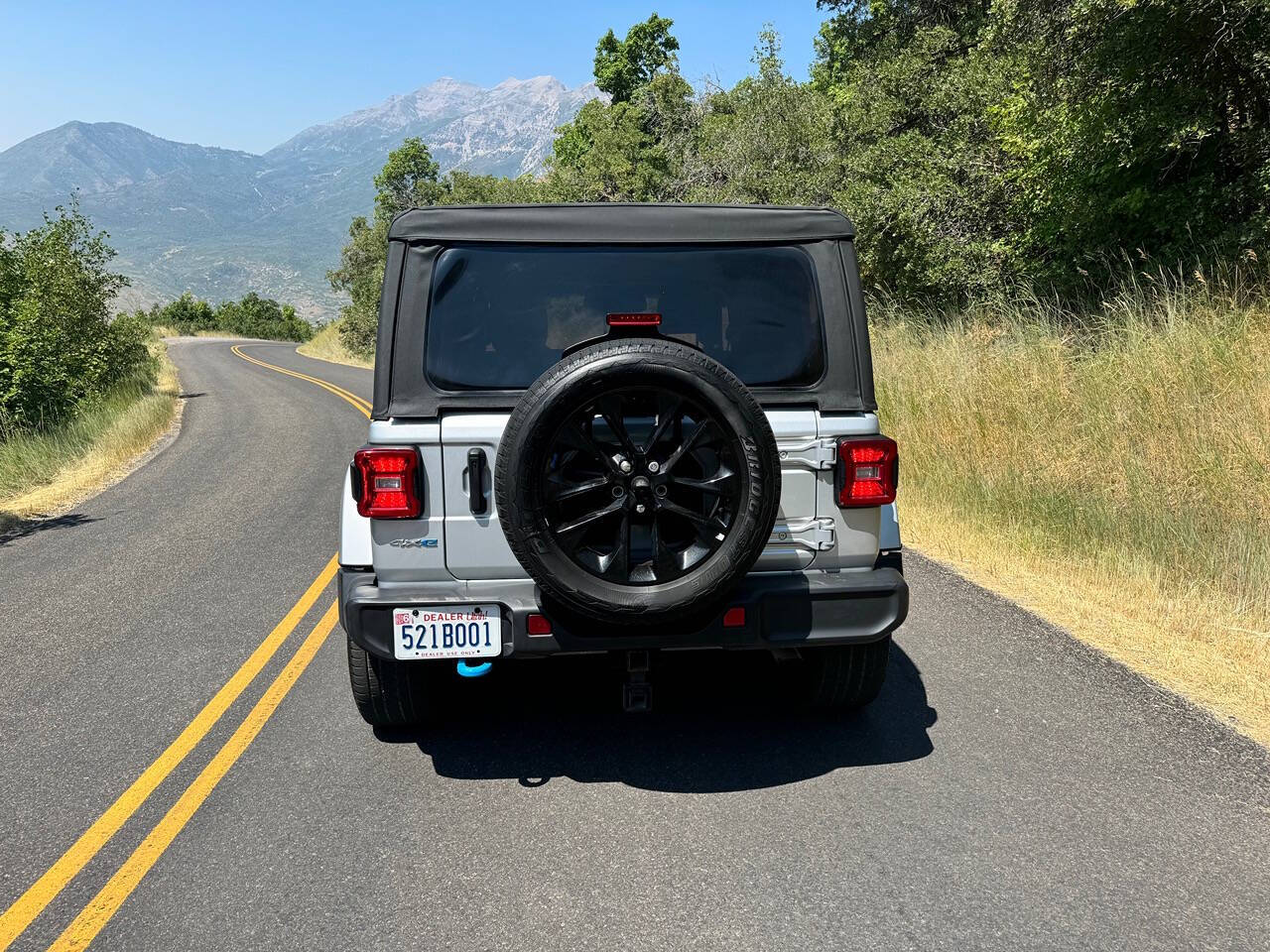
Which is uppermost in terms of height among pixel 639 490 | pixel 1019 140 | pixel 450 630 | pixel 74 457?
pixel 1019 140

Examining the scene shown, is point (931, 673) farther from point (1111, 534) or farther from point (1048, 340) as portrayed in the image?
point (1048, 340)

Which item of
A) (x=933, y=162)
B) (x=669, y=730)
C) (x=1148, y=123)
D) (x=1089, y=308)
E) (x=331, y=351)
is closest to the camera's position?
(x=669, y=730)

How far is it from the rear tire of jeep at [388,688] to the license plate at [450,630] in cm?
41

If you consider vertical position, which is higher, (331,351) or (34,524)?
(331,351)

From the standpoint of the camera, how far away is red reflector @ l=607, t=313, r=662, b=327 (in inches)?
145

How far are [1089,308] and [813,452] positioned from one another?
361 inches

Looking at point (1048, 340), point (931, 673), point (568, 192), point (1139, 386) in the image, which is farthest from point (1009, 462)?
point (568, 192)

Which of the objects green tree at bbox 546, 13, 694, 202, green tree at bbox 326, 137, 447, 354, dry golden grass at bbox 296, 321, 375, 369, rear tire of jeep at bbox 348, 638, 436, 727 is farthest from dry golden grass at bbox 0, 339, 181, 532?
green tree at bbox 326, 137, 447, 354

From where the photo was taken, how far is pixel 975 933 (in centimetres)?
285

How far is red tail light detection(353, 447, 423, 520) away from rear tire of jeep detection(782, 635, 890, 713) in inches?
69.7

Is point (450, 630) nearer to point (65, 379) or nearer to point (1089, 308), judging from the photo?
point (1089, 308)

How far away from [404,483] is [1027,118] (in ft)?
38.0

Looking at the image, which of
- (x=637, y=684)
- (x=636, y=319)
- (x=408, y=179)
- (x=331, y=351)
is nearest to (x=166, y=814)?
(x=637, y=684)

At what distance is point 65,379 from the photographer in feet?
53.3
